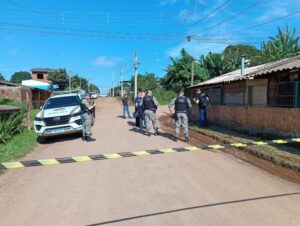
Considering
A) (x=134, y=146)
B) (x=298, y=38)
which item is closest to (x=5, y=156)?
(x=134, y=146)

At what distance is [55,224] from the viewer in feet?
14.4

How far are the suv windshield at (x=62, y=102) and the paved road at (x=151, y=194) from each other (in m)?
6.13

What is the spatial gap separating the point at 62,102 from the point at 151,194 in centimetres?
949

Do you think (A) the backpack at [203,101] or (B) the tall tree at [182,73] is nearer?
(A) the backpack at [203,101]

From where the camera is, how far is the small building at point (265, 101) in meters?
10.9

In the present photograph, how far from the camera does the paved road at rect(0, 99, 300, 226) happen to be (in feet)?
14.9

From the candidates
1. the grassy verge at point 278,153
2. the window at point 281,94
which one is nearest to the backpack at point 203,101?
the window at point 281,94


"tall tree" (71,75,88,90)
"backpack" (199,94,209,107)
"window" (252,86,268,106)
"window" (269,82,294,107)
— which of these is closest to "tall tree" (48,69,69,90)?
"tall tree" (71,75,88,90)

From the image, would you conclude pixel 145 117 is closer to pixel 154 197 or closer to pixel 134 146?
pixel 134 146

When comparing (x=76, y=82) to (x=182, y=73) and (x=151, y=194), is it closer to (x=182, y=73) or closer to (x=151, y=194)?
(x=182, y=73)

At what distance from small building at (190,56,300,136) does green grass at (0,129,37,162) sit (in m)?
8.53

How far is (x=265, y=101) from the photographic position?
45.8ft

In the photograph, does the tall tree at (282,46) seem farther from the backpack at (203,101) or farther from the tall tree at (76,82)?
the tall tree at (76,82)

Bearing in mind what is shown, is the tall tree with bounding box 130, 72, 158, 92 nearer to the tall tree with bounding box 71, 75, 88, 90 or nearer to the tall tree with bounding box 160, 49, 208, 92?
the tall tree with bounding box 71, 75, 88, 90
